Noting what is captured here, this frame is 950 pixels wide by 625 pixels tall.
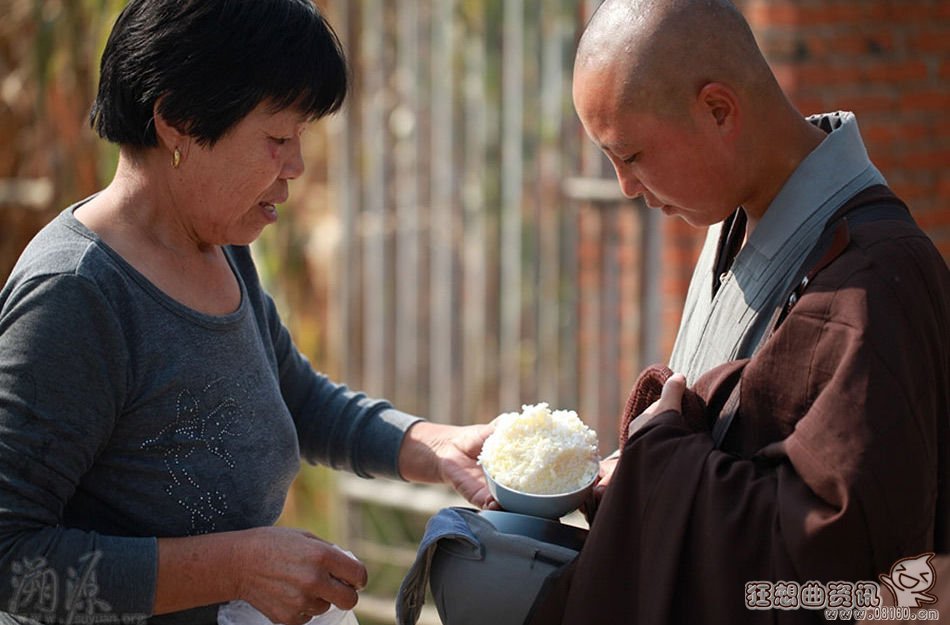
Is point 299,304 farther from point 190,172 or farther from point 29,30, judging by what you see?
point 190,172

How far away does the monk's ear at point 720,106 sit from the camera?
6.62 feet

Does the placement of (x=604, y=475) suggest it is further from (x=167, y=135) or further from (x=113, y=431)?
(x=167, y=135)

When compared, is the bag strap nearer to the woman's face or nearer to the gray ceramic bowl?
the gray ceramic bowl

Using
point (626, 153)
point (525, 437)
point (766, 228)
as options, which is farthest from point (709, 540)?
point (626, 153)

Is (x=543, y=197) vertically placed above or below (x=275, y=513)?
above

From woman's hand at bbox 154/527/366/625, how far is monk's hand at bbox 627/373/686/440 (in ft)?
1.80

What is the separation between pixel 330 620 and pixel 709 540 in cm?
73

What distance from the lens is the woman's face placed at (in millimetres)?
2070

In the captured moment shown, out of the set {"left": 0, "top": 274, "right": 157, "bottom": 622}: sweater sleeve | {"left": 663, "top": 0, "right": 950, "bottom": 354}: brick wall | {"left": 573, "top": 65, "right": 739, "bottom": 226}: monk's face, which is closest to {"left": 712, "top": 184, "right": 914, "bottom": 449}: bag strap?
{"left": 573, "top": 65, "right": 739, "bottom": 226}: monk's face

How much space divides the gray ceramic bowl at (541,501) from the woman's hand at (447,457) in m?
0.27

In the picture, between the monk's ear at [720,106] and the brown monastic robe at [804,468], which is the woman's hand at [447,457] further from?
the monk's ear at [720,106]

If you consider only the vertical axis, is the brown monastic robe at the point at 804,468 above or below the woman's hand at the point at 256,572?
above

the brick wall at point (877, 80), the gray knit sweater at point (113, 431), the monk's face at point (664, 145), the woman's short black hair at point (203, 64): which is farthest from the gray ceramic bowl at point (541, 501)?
the brick wall at point (877, 80)

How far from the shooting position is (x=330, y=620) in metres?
2.16
